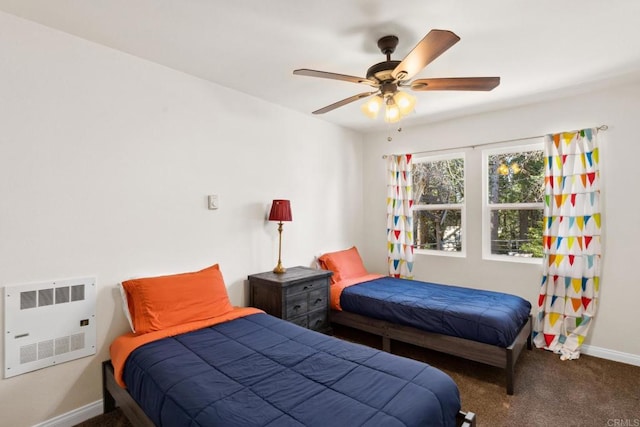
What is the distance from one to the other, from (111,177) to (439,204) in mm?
3491

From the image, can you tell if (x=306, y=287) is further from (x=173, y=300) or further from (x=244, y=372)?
(x=244, y=372)

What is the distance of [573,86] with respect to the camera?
2.89 metres

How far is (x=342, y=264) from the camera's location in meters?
3.86

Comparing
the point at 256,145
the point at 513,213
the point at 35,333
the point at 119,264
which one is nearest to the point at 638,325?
the point at 513,213

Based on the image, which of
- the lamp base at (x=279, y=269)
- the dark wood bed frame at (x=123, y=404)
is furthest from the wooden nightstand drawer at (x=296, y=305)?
the dark wood bed frame at (x=123, y=404)

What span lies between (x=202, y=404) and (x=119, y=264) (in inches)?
53.8

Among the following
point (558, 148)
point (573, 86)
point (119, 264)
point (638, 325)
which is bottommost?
point (638, 325)

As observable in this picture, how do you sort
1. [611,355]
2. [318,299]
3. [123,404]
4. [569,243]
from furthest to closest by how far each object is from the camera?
[318,299] < [569,243] < [611,355] < [123,404]

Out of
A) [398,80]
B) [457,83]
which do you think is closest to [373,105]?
[398,80]

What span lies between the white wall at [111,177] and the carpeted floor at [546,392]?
97 centimetres

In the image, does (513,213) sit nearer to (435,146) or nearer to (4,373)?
(435,146)

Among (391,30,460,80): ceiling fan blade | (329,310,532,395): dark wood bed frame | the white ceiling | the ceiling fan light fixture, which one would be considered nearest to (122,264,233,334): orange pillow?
(329,310,532,395): dark wood bed frame

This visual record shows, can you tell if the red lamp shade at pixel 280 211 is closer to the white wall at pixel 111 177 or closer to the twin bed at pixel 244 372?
the white wall at pixel 111 177

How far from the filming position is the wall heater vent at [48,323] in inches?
73.7
